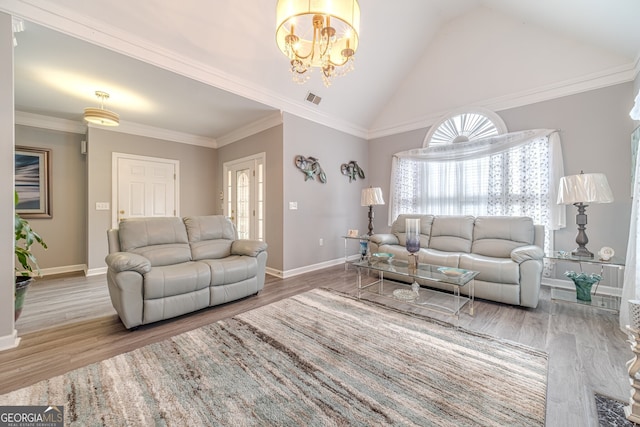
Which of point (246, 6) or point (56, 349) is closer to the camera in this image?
point (56, 349)

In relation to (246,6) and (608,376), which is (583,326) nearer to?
(608,376)

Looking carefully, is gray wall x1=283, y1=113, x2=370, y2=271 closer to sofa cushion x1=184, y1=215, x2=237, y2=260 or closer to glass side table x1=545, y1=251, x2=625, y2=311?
sofa cushion x1=184, y1=215, x2=237, y2=260

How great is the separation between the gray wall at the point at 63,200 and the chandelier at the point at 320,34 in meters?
4.51

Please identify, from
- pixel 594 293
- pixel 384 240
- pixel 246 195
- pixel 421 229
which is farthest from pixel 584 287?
pixel 246 195

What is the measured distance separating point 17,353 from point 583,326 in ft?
15.3

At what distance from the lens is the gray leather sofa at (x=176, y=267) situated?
7.17 ft

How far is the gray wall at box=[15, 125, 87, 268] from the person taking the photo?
4004mm

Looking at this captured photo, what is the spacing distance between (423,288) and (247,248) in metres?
2.36

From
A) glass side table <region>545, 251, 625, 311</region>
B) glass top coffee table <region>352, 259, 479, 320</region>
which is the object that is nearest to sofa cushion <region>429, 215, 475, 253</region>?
glass top coffee table <region>352, 259, 479, 320</region>

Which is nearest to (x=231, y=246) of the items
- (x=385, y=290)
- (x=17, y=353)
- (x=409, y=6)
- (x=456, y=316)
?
(x=17, y=353)

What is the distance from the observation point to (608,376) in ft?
5.24

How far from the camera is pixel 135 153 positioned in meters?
4.55

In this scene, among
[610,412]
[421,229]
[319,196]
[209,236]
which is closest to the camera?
[610,412]

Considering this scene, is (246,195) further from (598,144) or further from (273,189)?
(598,144)
